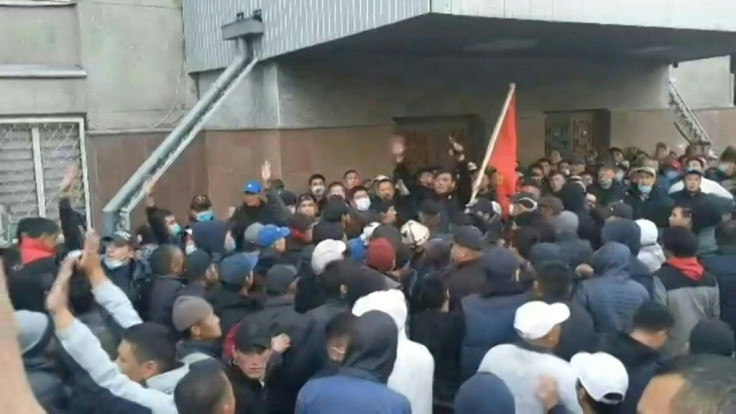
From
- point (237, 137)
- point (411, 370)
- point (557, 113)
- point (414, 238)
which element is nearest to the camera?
point (411, 370)

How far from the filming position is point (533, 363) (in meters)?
3.35

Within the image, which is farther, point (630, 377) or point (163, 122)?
point (163, 122)

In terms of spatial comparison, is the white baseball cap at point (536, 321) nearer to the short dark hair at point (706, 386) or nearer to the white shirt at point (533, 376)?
the white shirt at point (533, 376)

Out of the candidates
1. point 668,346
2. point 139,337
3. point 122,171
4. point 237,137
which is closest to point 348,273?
point 139,337

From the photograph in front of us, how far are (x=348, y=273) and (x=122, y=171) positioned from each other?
719 centimetres

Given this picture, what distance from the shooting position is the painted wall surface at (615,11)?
23.1 ft

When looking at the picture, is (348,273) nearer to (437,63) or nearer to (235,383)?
(235,383)

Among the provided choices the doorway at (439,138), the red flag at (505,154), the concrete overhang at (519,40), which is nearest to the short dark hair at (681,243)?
the concrete overhang at (519,40)

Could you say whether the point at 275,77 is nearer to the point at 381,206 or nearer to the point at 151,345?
the point at 381,206

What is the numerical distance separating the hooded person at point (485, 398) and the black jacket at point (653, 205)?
473 cm

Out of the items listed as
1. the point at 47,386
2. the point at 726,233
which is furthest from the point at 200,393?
the point at 726,233

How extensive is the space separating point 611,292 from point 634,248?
0.72 meters

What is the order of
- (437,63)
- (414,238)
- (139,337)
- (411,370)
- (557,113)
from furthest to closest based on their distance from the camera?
(557,113), (437,63), (414,238), (411,370), (139,337)

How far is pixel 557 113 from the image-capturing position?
13.0 m
